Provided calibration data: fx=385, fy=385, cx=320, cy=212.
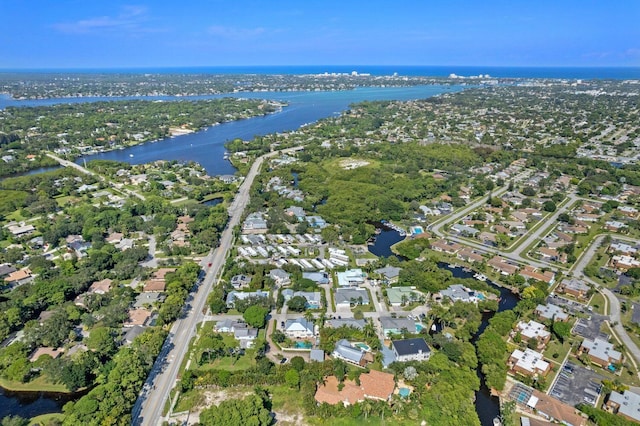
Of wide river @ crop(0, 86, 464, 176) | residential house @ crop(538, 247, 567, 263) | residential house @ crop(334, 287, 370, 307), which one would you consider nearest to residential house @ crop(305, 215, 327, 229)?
residential house @ crop(334, 287, 370, 307)

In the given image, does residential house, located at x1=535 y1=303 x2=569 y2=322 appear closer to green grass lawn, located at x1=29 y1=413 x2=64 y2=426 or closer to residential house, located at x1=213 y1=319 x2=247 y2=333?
residential house, located at x1=213 y1=319 x2=247 y2=333

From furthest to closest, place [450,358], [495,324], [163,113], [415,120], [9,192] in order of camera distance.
Answer: 1. [163,113]
2. [415,120]
3. [9,192]
4. [495,324]
5. [450,358]

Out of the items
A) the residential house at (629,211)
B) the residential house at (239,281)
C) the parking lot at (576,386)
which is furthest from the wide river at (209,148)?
the residential house at (629,211)

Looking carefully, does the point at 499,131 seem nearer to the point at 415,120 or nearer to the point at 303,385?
the point at 415,120

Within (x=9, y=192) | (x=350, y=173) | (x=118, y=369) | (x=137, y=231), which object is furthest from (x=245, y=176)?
(x=118, y=369)

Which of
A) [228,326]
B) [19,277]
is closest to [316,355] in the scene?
[228,326]

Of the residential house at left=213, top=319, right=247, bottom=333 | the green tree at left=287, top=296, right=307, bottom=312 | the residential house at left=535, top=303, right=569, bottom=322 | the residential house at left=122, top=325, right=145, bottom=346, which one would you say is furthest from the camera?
the green tree at left=287, top=296, right=307, bottom=312

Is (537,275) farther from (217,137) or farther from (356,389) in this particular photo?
(217,137)
